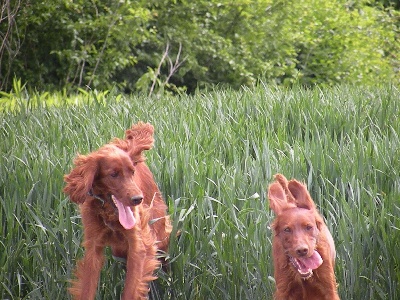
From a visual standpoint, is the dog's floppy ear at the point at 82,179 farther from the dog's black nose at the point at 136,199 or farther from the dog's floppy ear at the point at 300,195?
the dog's floppy ear at the point at 300,195

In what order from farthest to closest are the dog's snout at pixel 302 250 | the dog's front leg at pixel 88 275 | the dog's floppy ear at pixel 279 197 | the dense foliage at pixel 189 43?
1. the dense foliage at pixel 189 43
2. the dog's front leg at pixel 88 275
3. the dog's floppy ear at pixel 279 197
4. the dog's snout at pixel 302 250

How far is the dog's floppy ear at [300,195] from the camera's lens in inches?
99.7

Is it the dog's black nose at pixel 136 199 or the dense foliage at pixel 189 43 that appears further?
the dense foliage at pixel 189 43

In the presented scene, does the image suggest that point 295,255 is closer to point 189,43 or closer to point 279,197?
point 279,197

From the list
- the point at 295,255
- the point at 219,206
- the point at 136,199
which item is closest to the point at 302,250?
the point at 295,255

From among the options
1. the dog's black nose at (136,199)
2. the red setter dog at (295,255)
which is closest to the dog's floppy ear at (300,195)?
the red setter dog at (295,255)

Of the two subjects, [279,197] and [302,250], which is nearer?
[302,250]

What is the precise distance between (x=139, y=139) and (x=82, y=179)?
24cm

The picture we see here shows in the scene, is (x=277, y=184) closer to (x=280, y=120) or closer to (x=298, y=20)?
(x=280, y=120)

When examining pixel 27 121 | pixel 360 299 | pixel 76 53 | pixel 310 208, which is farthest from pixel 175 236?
pixel 76 53

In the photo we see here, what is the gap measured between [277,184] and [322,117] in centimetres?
290

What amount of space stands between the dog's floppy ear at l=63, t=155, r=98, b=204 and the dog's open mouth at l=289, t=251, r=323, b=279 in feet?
2.18

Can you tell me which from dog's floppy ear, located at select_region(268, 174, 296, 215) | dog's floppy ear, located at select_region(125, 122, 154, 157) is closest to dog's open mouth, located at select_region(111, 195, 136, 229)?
dog's floppy ear, located at select_region(125, 122, 154, 157)

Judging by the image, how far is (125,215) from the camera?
255 centimetres
